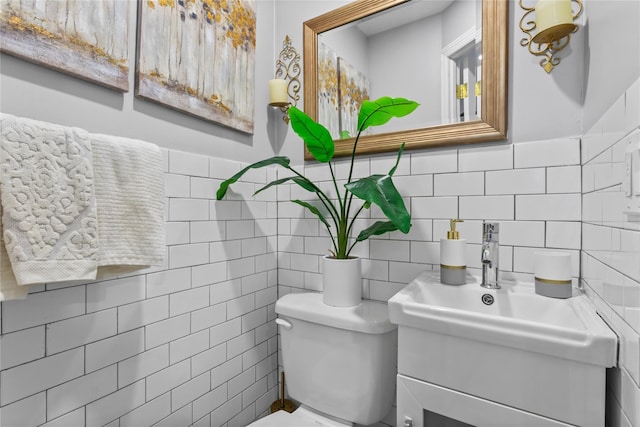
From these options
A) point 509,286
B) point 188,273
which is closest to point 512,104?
point 509,286

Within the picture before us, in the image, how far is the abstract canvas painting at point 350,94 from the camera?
135 centimetres

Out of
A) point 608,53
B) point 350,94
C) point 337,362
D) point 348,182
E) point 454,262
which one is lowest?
point 337,362

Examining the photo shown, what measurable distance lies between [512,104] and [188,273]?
128 centimetres

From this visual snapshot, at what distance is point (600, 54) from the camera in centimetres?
83

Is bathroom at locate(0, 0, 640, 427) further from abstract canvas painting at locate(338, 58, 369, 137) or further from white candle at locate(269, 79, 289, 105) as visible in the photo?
abstract canvas painting at locate(338, 58, 369, 137)

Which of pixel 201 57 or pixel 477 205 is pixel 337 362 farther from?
pixel 201 57

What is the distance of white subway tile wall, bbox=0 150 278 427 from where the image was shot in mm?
784

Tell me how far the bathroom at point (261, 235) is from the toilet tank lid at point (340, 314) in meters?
0.16

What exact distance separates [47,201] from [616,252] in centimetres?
118

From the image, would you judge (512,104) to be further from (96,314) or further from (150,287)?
(96,314)

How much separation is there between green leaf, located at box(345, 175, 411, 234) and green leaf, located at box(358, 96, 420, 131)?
24cm

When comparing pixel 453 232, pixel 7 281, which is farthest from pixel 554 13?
pixel 7 281

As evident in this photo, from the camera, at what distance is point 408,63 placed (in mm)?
1249

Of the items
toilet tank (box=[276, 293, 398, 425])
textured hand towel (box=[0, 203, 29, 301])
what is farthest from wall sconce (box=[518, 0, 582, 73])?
textured hand towel (box=[0, 203, 29, 301])
